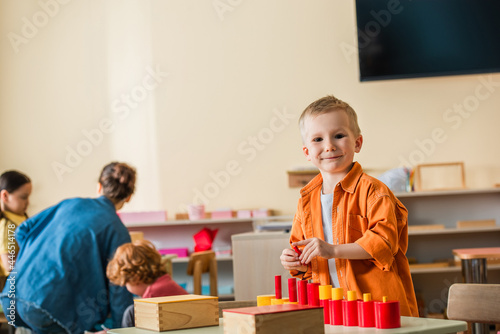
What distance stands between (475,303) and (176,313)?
0.99 meters

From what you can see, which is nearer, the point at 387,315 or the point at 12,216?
the point at 387,315

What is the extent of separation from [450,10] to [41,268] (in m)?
4.04

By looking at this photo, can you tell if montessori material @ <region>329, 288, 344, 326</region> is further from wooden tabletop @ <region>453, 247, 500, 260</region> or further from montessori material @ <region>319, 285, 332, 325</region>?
wooden tabletop @ <region>453, 247, 500, 260</region>

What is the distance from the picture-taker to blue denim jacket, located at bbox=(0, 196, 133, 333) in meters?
2.60

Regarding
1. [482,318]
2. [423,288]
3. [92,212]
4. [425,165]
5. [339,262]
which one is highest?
[425,165]

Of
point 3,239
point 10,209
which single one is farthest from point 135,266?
point 10,209

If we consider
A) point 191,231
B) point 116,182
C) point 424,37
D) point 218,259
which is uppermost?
point 424,37

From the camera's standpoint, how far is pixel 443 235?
514 cm

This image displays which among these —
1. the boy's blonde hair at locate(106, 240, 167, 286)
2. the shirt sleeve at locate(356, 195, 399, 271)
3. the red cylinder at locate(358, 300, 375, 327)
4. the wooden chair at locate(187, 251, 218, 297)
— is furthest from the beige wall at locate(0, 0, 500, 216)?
the red cylinder at locate(358, 300, 375, 327)

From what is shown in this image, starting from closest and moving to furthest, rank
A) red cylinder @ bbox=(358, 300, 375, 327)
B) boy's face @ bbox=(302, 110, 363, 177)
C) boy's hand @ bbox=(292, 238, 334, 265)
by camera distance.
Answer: red cylinder @ bbox=(358, 300, 375, 327) → boy's hand @ bbox=(292, 238, 334, 265) → boy's face @ bbox=(302, 110, 363, 177)

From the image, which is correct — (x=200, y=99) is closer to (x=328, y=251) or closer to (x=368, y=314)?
(x=328, y=251)

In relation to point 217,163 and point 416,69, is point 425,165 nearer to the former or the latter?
point 416,69

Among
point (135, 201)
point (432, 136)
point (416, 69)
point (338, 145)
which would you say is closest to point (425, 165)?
point (432, 136)

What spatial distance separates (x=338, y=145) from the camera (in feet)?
5.08
